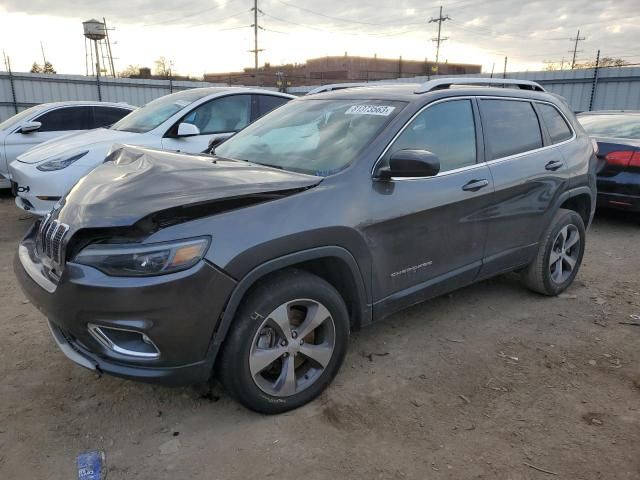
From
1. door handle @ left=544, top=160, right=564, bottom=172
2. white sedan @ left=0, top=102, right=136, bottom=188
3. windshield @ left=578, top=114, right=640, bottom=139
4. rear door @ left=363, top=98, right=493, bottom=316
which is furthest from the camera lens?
white sedan @ left=0, top=102, right=136, bottom=188

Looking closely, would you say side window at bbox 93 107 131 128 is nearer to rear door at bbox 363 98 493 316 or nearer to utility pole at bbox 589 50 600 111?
rear door at bbox 363 98 493 316

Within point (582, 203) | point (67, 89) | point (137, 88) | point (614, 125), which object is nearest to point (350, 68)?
point (137, 88)

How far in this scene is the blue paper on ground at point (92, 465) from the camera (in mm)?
2269

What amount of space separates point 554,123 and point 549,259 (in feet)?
3.90

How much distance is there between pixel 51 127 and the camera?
832cm

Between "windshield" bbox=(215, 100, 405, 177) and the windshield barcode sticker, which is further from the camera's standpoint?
the windshield barcode sticker

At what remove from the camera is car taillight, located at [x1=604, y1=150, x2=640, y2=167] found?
6.46 meters

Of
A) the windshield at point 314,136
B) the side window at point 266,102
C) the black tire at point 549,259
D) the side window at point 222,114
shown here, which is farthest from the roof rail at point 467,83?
the side window at point 266,102

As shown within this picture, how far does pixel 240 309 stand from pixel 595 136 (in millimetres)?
6651

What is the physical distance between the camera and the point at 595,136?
711cm

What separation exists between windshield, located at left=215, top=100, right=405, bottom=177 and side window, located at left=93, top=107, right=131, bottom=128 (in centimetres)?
587

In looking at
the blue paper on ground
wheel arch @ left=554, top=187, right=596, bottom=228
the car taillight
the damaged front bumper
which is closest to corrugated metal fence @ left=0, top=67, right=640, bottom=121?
the car taillight

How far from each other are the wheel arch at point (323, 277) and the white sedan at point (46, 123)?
699 centimetres

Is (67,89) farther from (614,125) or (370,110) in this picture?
(370,110)
